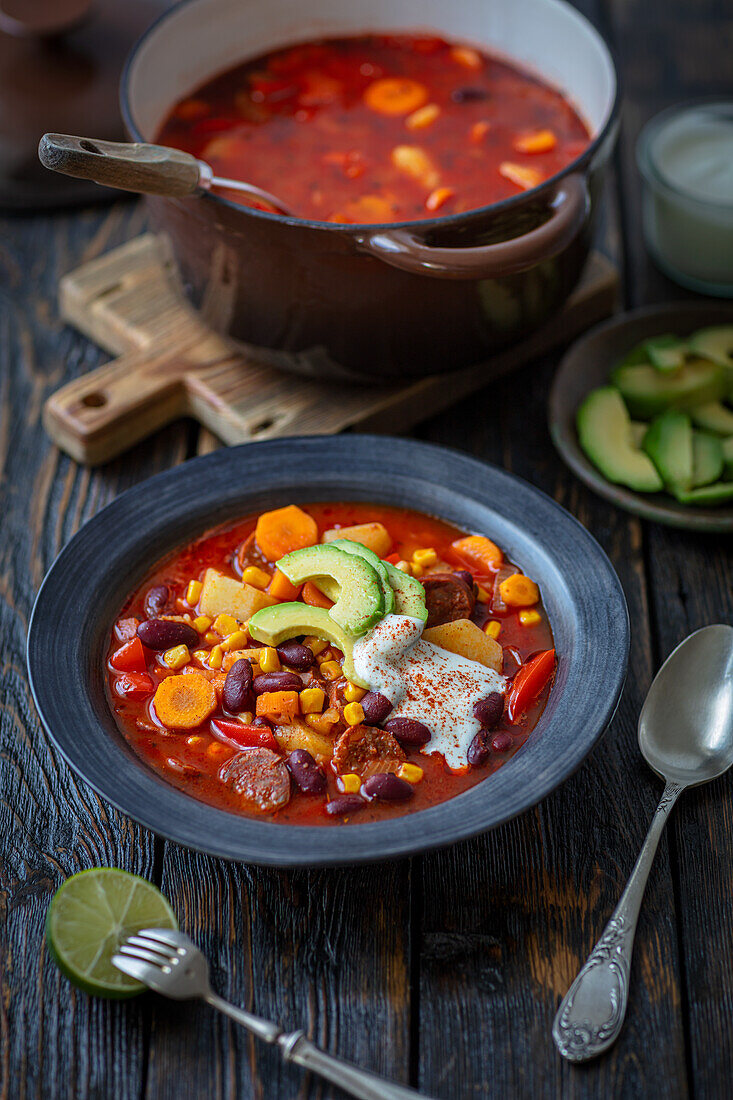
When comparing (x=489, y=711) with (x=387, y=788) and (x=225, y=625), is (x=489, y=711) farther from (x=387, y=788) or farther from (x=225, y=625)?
(x=225, y=625)

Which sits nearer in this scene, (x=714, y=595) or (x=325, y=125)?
(x=714, y=595)

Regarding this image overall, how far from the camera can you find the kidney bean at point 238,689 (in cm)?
245

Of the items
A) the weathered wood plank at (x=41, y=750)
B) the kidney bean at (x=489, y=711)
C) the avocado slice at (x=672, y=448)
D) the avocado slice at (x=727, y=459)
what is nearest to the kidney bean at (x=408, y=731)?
the kidney bean at (x=489, y=711)

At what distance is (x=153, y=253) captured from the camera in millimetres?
3873

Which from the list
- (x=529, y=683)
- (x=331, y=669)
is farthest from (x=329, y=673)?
(x=529, y=683)

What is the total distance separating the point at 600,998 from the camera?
2.17 m

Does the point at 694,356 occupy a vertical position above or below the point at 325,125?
below

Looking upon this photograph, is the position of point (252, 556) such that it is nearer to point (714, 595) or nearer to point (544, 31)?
point (714, 595)

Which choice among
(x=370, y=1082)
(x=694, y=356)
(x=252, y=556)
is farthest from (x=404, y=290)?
(x=370, y=1082)

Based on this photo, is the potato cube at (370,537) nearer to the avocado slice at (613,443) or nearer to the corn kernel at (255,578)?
the corn kernel at (255,578)

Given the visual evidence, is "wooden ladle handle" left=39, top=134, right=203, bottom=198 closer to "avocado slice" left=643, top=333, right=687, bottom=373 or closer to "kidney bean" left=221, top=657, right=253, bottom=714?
"kidney bean" left=221, top=657, right=253, bottom=714

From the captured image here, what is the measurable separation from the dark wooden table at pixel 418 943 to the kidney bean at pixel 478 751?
0.25 meters

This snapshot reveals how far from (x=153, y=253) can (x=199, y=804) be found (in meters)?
2.28

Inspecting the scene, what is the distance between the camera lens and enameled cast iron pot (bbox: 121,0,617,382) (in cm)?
279
